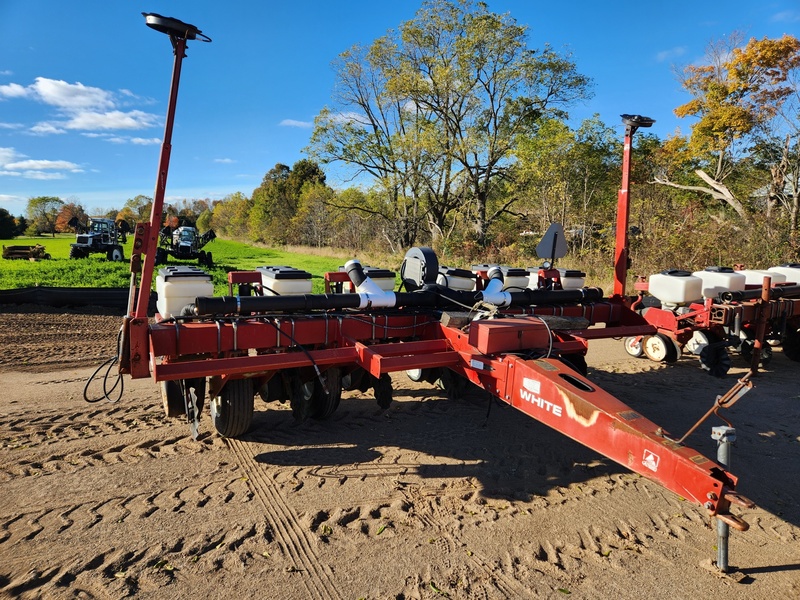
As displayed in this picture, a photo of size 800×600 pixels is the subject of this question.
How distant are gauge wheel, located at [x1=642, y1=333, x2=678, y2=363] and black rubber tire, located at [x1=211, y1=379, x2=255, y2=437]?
621 centimetres

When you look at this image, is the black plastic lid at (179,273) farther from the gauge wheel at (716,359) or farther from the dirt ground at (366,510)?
the gauge wheel at (716,359)

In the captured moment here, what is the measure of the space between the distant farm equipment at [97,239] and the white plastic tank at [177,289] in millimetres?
25593

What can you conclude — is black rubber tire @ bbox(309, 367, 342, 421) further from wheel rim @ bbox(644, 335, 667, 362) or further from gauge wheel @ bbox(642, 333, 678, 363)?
wheel rim @ bbox(644, 335, 667, 362)

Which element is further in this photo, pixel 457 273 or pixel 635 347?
pixel 635 347

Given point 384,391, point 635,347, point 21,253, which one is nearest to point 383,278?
point 384,391

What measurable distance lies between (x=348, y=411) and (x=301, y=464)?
1361mm

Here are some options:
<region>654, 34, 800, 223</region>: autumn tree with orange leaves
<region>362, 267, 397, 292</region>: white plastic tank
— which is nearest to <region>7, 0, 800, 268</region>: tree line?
<region>654, 34, 800, 223</region>: autumn tree with orange leaves

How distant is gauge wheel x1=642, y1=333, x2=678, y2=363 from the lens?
324 inches

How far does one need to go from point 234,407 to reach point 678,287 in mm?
6619

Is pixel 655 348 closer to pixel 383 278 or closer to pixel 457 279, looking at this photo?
pixel 457 279

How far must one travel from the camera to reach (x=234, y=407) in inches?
188

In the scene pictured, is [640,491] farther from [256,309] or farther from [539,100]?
[539,100]

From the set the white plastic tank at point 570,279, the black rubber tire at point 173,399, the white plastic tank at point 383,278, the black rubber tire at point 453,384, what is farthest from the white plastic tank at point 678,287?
the black rubber tire at point 173,399

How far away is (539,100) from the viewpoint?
24453 millimetres
